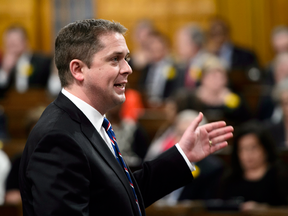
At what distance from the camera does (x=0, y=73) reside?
6.25 meters

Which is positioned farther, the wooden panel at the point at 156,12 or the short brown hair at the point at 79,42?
the wooden panel at the point at 156,12

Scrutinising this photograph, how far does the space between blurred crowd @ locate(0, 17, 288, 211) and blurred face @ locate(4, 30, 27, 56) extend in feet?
0.05

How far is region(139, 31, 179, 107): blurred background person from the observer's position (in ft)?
19.3

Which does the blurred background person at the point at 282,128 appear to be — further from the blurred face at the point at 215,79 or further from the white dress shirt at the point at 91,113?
the white dress shirt at the point at 91,113

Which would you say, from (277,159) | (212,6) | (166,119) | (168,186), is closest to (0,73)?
(166,119)

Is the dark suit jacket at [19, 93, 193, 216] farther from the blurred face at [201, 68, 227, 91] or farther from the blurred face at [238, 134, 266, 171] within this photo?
the blurred face at [201, 68, 227, 91]

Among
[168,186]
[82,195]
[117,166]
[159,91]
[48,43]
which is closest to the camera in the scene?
[82,195]

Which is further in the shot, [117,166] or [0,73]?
[0,73]

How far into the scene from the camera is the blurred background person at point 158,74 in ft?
19.3

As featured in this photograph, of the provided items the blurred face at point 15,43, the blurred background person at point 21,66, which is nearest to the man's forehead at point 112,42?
the blurred background person at point 21,66

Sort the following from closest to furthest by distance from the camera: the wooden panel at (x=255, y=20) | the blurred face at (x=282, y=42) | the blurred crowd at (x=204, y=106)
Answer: the blurred crowd at (x=204, y=106) < the blurred face at (x=282, y=42) < the wooden panel at (x=255, y=20)

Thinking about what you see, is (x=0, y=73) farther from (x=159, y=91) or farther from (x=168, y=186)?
(x=168, y=186)

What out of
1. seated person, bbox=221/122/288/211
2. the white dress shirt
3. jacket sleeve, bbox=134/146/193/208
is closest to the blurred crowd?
seated person, bbox=221/122/288/211

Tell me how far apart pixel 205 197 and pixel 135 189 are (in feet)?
6.39
